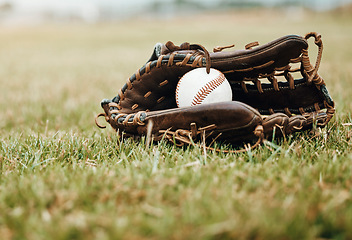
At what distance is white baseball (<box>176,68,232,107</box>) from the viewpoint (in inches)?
84.6

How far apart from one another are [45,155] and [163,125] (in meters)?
0.73

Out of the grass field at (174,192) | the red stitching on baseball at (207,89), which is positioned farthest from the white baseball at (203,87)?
the grass field at (174,192)

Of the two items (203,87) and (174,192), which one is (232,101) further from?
(174,192)

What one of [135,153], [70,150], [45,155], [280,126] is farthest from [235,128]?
[45,155]

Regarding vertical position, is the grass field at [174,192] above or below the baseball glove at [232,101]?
below

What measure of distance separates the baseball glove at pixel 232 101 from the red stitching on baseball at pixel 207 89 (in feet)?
0.30

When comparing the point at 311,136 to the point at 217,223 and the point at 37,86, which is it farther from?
the point at 37,86

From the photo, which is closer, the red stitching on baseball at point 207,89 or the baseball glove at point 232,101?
the baseball glove at point 232,101

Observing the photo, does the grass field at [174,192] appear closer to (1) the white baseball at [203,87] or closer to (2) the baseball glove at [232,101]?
(2) the baseball glove at [232,101]

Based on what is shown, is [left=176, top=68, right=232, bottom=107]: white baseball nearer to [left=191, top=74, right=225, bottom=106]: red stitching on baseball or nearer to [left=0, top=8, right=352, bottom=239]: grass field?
[left=191, top=74, right=225, bottom=106]: red stitching on baseball

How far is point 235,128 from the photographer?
1.95 metres

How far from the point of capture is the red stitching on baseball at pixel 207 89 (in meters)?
2.15

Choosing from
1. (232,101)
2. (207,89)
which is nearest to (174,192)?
(232,101)

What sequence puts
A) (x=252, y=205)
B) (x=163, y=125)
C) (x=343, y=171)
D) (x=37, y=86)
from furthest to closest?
(x=37, y=86) → (x=163, y=125) → (x=343, y=171) → (x=252, y=205)
